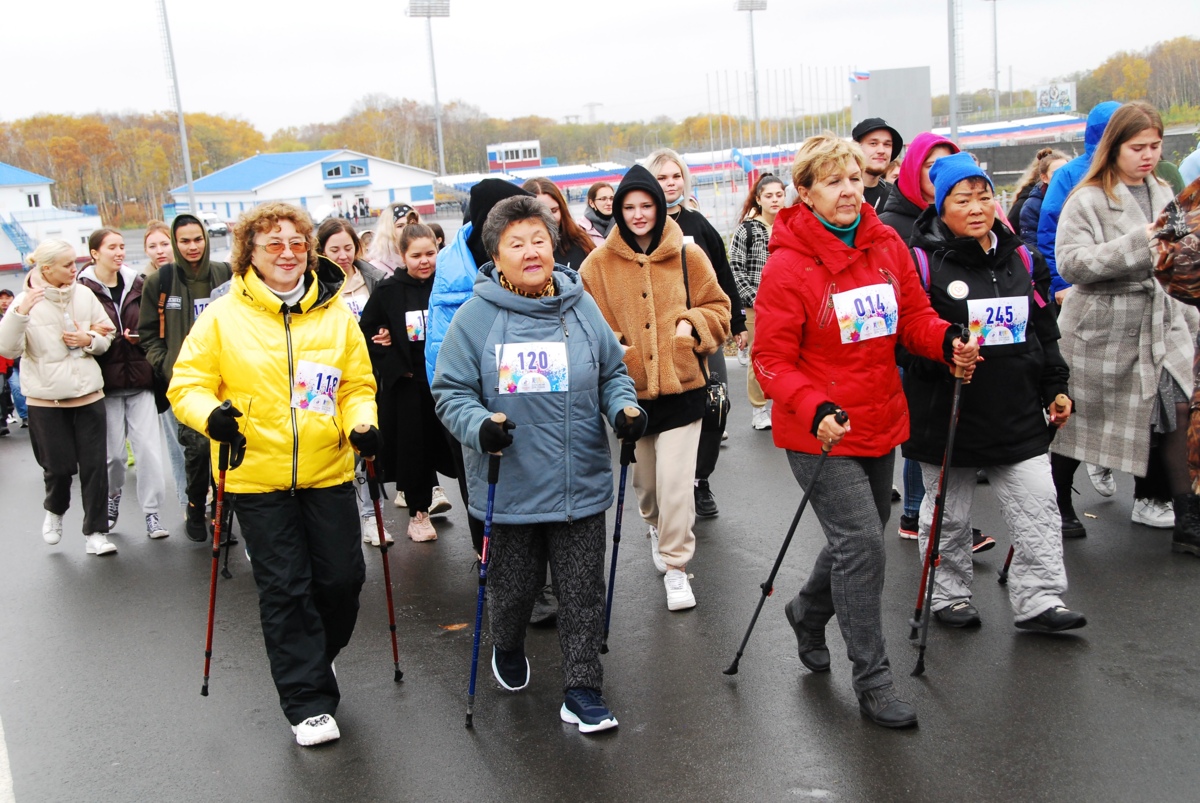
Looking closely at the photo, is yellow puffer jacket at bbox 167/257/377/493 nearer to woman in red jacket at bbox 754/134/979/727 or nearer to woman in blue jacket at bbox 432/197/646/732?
woman in blue jacket at bbox 432/197/646/732

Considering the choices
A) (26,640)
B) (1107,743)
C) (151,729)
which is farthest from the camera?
(26,640)

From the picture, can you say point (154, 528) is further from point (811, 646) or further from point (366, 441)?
point (811, 646)

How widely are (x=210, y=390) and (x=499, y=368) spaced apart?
120 centimetres

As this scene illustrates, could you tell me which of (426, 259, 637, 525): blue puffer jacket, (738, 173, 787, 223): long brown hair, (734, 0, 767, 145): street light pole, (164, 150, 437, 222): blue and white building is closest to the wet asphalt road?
(426, 259, 637, 525): blue puffer jacket

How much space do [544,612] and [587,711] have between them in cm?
135

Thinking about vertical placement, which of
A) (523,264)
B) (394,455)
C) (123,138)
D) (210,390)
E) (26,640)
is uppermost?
(123,138)

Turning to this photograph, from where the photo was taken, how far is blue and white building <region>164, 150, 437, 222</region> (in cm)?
8662

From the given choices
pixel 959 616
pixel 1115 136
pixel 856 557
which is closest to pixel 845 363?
pixel 856 557

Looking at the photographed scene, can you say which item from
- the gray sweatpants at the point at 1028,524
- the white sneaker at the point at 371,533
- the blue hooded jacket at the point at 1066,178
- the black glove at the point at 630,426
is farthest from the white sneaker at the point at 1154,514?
the white sneaker at the point at 371,533

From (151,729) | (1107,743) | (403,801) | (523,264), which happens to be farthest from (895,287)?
(151,729)

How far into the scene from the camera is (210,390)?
4574 millimetres

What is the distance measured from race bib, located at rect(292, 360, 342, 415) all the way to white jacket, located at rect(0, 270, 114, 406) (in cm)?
394

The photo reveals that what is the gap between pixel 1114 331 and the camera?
6.08 m

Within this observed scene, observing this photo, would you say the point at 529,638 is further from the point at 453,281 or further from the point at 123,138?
the point at 123,138
